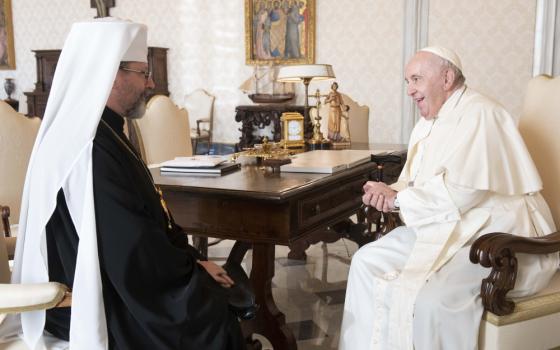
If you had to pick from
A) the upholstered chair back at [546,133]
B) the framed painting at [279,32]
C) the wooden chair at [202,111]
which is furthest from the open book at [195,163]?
the wooden chair at [202,111]

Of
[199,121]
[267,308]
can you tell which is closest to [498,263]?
[267,308]

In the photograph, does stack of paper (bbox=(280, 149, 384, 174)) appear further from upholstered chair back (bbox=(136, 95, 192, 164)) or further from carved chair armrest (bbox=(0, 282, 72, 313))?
carved chair armrest (bbox=(0, 282, 72, 313))

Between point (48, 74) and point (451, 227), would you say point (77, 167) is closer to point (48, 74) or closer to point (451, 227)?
point (451, 227)

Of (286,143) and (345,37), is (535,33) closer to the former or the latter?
(345,37)

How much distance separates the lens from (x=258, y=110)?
8.34 meters

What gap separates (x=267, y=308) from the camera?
2.69 m

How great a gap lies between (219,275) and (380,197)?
805 mm

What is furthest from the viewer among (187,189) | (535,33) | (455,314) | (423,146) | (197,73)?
(197,73)

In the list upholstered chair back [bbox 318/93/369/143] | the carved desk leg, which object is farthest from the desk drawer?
upholstered chair back [bbox 318/93/369/143]

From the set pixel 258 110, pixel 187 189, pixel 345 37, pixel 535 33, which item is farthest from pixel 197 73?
pixel 187 189

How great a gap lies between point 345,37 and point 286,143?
4652 mm

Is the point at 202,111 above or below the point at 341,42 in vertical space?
below

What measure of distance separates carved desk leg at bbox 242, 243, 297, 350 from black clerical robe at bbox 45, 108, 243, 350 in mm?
753

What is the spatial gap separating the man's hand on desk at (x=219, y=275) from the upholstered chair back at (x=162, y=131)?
2.13 meters
